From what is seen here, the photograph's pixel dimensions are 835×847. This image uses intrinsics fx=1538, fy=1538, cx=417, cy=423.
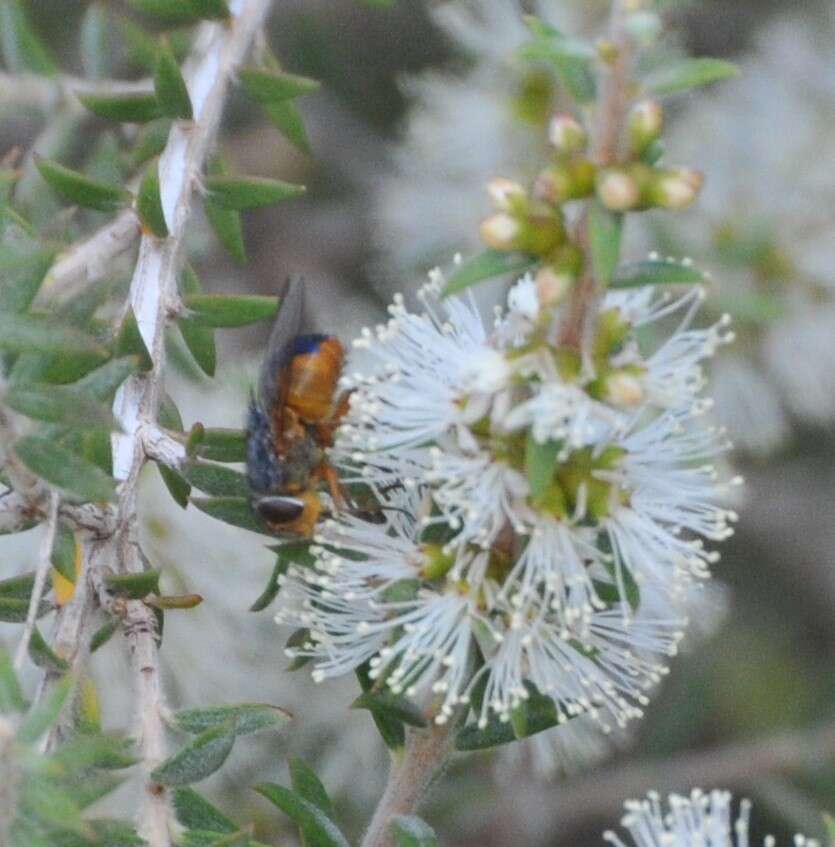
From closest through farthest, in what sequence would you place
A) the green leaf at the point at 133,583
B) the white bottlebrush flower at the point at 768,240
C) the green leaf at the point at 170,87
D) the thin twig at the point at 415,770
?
1. the green leaf at the point at 133,583
2. the thin twig at the point at 415,770
3. the green leaf at the point at 170,87
4. the white bottlebrush flower at the point at 768,240

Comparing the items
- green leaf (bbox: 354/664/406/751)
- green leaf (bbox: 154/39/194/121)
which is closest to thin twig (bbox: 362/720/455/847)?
green leaf (bbox: 354/664/406/751)

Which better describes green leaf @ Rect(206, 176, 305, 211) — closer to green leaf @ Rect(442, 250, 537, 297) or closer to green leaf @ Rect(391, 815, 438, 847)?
green leaf @ Rect(442, 250, 537, 297)

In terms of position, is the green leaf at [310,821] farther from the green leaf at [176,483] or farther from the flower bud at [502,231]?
the flower bud at [502,231]

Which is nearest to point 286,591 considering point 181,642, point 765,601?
point 181,642

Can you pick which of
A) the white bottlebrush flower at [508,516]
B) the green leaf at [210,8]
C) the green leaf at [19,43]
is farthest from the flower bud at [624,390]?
the green leaf at [19,43]

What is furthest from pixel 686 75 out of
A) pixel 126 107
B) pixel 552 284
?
pixel 126 107
